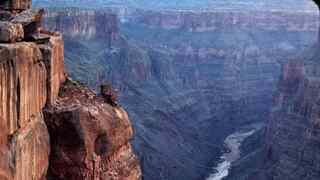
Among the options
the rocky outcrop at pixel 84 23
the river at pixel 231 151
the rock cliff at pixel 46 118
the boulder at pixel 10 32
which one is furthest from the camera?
the rocky outcrop at pixel 84 23

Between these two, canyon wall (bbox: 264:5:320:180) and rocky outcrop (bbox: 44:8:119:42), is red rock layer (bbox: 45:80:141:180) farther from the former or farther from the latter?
rocky outcrop (bbox: 44:8:119:42)

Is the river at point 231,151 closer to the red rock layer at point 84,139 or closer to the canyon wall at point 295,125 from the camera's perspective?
the canyon wall at point 295,125

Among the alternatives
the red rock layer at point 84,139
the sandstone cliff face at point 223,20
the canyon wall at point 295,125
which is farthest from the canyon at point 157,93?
the sandstone cliff face at point 223,20

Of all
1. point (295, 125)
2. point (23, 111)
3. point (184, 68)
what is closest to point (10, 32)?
point (23, 111)

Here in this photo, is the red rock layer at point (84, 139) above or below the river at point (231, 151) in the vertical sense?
above

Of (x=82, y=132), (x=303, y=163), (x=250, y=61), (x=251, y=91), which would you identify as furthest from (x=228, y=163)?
(x=82, y=132)

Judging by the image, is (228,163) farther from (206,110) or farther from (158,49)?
(158,49)

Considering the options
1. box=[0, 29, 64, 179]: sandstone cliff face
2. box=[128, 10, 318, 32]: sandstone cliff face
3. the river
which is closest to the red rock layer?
box=[0, 29, 64, 179]: sandstone cliff face
